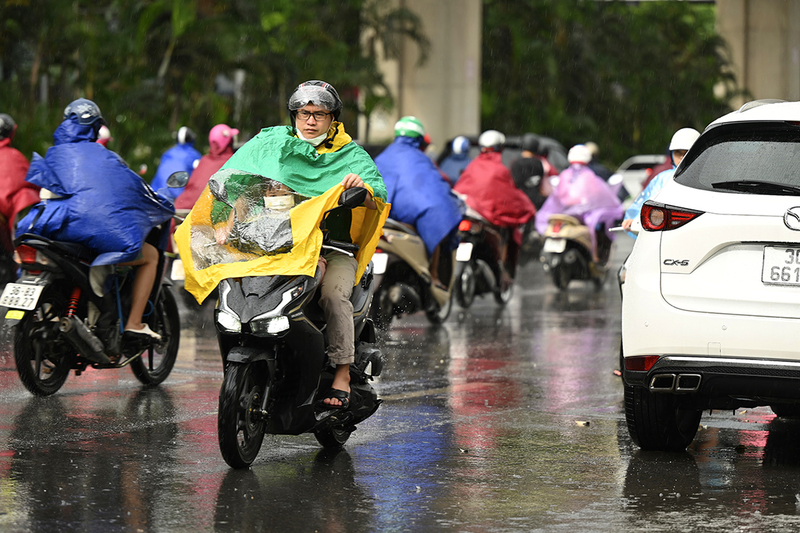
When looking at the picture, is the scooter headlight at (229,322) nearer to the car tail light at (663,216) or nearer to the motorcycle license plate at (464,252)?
the car tail light at (663,216)

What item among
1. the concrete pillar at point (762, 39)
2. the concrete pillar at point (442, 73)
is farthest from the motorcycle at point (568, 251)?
the concrete pillar at point (762, 39)

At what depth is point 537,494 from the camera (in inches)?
245

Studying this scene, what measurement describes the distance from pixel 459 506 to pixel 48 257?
12.2 feet

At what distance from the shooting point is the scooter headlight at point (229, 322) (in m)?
6.42

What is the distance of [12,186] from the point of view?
14.1 meters

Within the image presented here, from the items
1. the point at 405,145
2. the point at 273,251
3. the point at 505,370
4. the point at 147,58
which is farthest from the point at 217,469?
the point at 147,58

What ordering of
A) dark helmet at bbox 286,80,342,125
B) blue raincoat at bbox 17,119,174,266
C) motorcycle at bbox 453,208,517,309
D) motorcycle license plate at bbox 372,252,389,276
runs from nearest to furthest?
dark helmet at bbox 286,80,342,125 < blue raincoat at bbox 17,119,174,266 < motorcycle license plate at bbox 372,252,389,276 < motorcycle at bbox 453,208,517,309

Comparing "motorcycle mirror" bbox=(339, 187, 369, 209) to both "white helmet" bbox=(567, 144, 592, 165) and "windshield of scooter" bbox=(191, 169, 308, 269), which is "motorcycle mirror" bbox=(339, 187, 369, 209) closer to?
"windshield of scooter" bbox=(191, 169, 308, 269)

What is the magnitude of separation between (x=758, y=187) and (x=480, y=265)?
938cm

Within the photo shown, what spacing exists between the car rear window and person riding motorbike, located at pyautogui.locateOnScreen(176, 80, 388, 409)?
1544mm

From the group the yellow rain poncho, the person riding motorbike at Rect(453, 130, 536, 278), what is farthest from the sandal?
the person riding motorbike at Rect(453, 130, 536, 278)

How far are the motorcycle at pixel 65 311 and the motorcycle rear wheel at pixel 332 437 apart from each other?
2.18m

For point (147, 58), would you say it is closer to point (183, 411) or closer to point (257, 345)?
point (183, 411)

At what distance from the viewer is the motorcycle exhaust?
865cm
